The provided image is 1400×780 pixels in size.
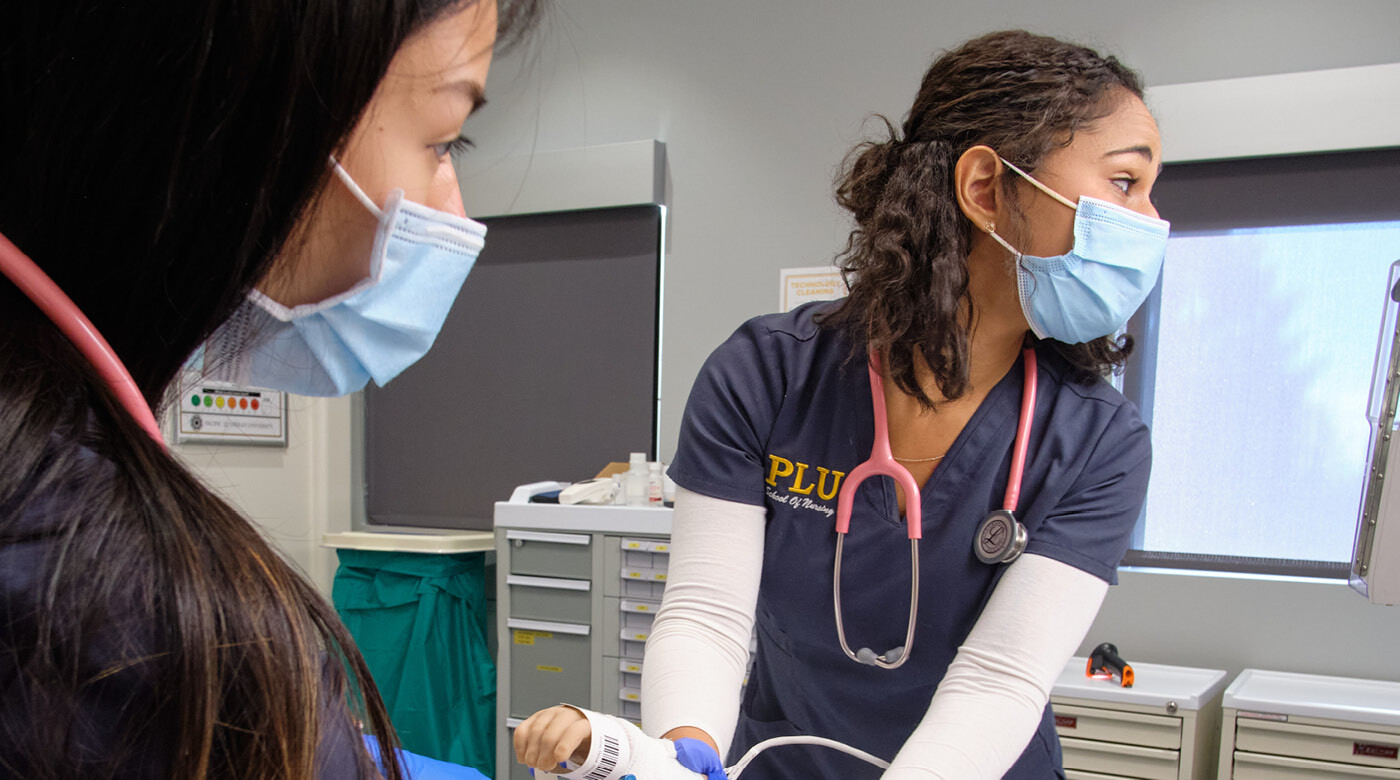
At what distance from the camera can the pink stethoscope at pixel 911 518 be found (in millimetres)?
1025

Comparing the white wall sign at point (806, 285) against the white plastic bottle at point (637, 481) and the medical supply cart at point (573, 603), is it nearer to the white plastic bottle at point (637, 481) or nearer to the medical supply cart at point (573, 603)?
the white plastic bottle at point (637, 481)

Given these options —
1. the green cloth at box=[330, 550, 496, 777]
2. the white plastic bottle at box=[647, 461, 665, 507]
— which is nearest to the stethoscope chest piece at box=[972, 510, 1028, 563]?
the white plastic bottle at box=[647, 461, 665, 507]

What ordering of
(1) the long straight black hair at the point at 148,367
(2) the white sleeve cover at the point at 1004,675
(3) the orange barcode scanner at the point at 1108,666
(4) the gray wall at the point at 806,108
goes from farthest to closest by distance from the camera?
1. (4) the gray wall at the point at 806,108
2. (3) the orange barcode scanner at the point at 1108,666
3. (2) the white sleeve cover at the point at 1004,675
4. (1) the long straight black hair at the point at 148,367

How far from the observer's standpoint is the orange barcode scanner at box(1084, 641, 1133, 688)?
226cm

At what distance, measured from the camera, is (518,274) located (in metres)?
3.46

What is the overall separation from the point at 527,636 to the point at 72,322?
2712 millimetres

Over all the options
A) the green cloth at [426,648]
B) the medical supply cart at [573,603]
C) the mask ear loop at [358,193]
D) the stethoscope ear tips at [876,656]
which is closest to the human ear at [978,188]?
the stethoscope ear tips at [876,656]

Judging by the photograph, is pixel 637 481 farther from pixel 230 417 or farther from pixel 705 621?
pixel 705 621

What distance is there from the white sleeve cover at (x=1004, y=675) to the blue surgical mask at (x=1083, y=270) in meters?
0.30

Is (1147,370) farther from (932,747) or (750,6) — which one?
(932,747)

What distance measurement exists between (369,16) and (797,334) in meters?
0.83

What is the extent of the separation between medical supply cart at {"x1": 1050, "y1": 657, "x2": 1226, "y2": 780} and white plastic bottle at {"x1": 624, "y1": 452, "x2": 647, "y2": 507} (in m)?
1.33

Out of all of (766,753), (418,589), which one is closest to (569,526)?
(418,589)

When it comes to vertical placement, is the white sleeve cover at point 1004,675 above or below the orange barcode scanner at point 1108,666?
above
